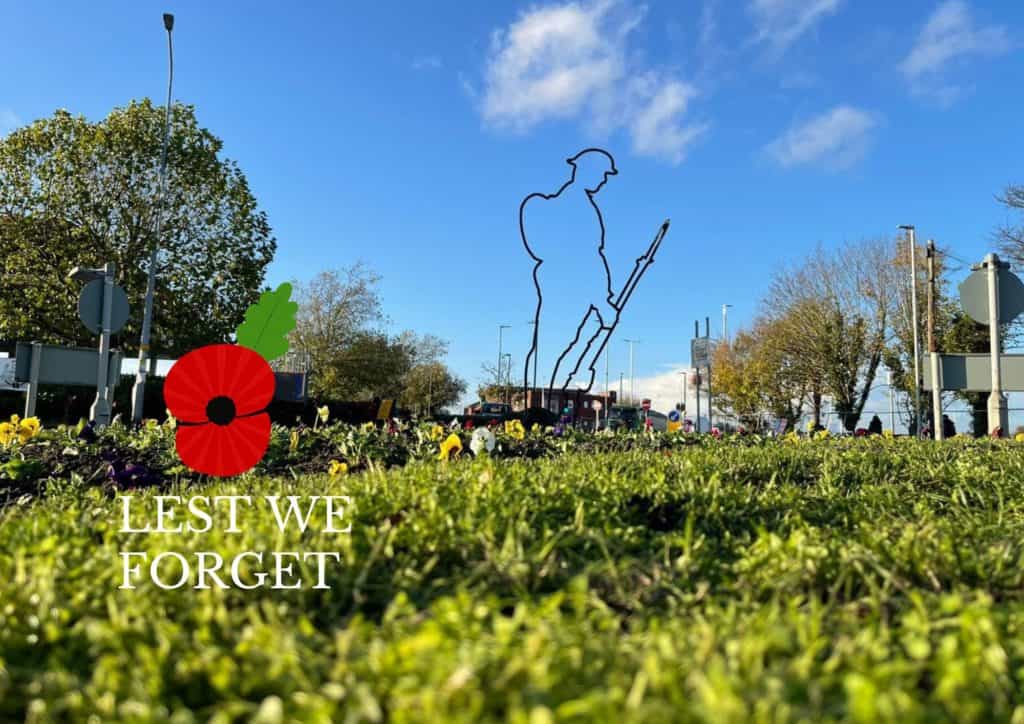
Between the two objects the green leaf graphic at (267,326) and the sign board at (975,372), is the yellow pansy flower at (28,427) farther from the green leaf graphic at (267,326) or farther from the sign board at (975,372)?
the sign board at (975,372)

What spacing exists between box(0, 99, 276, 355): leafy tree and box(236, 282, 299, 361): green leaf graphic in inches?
685

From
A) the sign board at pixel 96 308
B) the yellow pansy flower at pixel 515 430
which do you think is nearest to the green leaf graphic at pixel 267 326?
the yellow pansy flower at pixel 515 430

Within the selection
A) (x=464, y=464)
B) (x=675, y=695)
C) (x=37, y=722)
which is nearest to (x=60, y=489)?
(x=464, y=464)

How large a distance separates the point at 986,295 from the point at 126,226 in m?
19.6

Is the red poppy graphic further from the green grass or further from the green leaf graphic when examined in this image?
the green grass

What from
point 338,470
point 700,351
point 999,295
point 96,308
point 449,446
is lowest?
point 338,470

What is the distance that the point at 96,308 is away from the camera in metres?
9.59

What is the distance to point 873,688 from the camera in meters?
1.08

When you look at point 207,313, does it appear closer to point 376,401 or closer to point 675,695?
point 376,401

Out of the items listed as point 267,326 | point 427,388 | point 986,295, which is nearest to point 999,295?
point 986,295

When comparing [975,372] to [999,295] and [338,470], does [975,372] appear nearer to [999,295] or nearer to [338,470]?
[999,295]

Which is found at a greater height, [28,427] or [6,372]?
[6,372]

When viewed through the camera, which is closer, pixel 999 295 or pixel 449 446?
pixel 449 446

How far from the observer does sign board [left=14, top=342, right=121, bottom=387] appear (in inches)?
361
